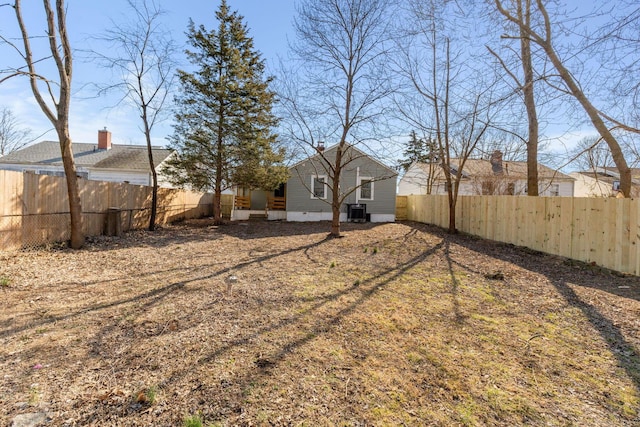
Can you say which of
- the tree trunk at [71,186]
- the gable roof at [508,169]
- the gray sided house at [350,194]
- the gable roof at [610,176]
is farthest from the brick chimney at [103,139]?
the gable roof at [610,176]

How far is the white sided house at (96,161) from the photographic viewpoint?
19.9 m

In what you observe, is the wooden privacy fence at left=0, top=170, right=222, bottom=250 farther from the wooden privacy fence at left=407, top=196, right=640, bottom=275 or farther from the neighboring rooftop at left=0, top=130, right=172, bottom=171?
the wooden privacy fence at left=407, top=196, right=640, bottom=275

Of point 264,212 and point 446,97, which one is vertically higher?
point 446,97

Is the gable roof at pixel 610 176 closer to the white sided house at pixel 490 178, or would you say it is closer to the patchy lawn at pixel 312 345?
the white sided house at pixel 490 178

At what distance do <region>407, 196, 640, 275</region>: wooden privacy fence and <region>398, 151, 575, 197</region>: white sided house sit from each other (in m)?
7.54

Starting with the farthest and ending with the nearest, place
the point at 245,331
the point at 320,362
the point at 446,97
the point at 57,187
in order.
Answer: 1. the point at 446,97
2. the point at 57,187
3. the point at 245,331
4. the point at 320,362

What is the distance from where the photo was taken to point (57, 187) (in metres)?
7.61

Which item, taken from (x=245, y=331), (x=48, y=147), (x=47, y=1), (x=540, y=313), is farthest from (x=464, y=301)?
(x=48, y=147)

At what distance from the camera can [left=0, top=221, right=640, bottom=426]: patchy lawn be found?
85.7 inches

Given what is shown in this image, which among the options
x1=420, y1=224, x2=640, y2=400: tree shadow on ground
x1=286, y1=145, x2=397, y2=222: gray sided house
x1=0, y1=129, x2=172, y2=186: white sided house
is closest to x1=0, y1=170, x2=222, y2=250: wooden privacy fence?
x1=286, y1=145, x2=397, y2=222: gray sided house

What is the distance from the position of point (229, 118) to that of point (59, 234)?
764 centimetres

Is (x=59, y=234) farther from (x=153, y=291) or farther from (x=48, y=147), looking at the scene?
(x=48, y=147)

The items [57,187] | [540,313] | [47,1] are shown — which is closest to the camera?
[540,313]

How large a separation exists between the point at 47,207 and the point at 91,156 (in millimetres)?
16831
